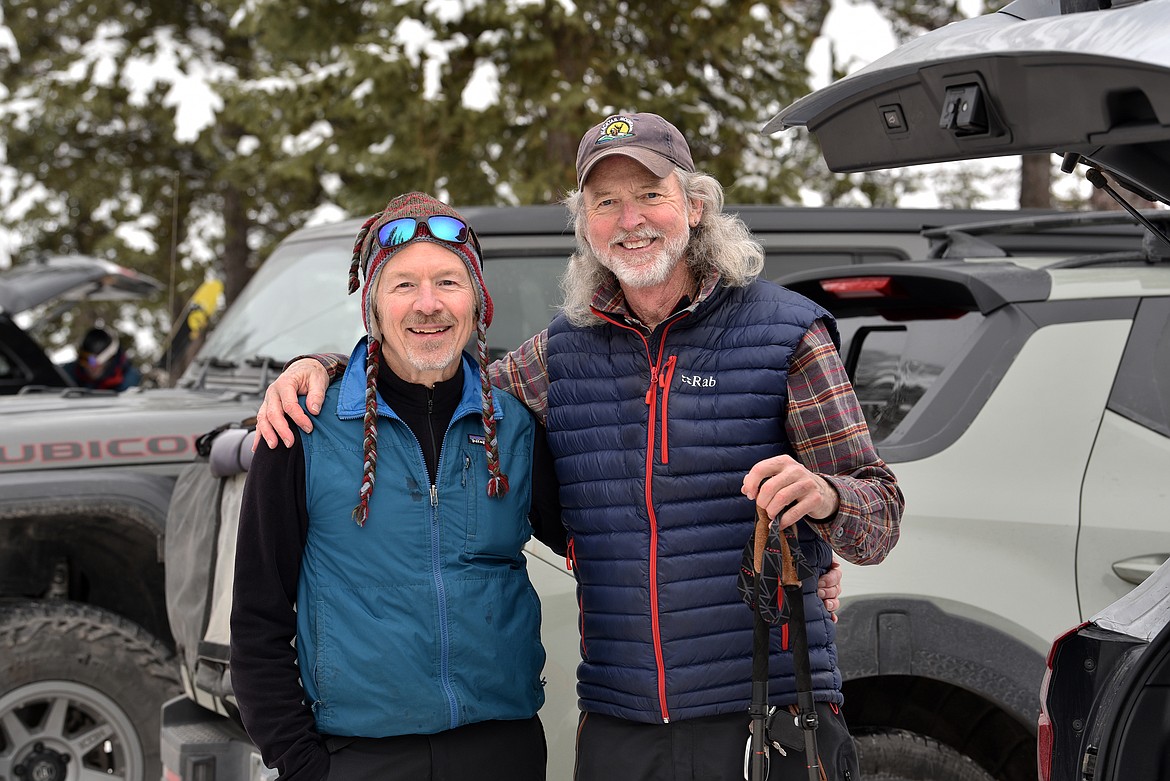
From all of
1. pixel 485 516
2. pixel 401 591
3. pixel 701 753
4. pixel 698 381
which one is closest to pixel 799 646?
pixel 701 753

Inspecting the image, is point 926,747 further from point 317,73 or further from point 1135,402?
point 317,73

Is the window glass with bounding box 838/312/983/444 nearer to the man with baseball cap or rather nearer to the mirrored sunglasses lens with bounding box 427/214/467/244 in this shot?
the man with baseball cap

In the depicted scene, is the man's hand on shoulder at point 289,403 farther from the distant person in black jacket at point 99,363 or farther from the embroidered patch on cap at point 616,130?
the distant person in black jacket at point 99,363

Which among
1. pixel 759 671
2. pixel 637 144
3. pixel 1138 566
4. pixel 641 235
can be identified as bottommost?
pixel 759 671

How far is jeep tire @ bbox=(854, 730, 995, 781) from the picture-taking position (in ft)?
10.7

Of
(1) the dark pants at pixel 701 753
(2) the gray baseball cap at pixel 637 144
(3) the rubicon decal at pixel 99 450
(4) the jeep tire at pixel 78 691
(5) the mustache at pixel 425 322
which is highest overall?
(2) the gray baseball cap at pixel 637 144

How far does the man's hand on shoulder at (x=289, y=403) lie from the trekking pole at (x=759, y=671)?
35.2 inches

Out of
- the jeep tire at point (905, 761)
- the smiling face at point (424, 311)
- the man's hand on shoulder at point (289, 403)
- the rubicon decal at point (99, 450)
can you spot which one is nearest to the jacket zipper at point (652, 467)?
the smiling face at point (424, 311)

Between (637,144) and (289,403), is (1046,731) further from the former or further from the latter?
(289,403)

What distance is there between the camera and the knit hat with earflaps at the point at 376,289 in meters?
2.52

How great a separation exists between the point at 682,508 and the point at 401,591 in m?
0.57

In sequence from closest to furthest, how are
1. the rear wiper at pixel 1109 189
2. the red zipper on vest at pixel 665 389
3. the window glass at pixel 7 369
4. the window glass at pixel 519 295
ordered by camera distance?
the rear wiper at pixel 1109 189 → the red zipper on vest at pixel 665 389 → the window glass at pixel 519 295 → the window glass at pixel 7 369

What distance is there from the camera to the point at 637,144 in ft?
8.82

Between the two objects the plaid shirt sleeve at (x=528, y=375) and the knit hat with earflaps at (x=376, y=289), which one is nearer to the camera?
the knit hat with earflaps at (x=376, y=289)
